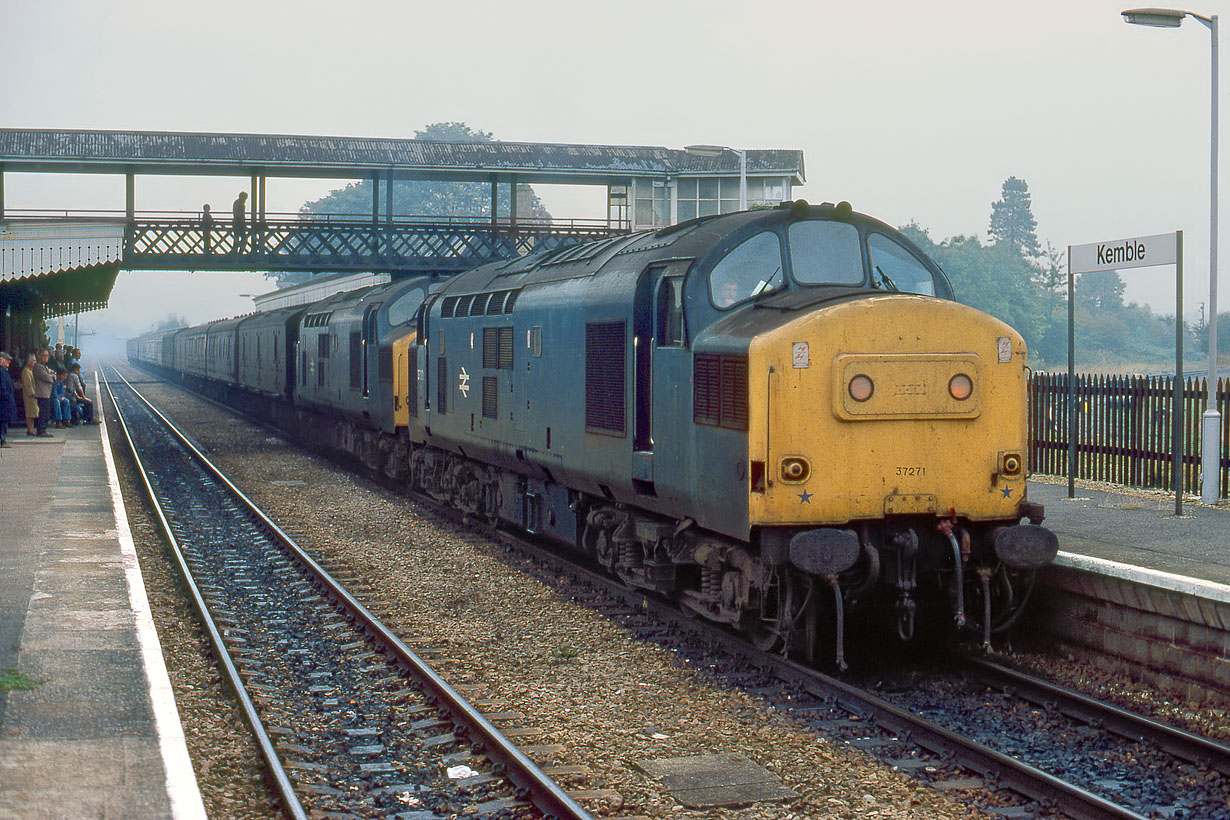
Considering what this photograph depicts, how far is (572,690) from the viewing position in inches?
336

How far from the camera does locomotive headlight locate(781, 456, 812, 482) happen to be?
8.15 m

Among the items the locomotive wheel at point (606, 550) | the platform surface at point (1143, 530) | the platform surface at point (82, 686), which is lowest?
the platform surface at point (82, 686)

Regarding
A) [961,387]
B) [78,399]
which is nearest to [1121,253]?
[961,387]

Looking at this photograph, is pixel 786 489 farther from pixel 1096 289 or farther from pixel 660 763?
pixel 1096 289

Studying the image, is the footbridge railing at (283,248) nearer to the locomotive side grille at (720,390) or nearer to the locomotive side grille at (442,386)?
the locomotive side grille at (442,386)

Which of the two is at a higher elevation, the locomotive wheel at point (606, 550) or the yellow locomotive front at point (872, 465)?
the yellow locomotive front at point (872, 465)

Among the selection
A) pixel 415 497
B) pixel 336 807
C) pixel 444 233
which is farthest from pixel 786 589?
pixel 444 233

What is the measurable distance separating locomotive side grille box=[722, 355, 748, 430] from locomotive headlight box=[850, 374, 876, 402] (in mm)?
679

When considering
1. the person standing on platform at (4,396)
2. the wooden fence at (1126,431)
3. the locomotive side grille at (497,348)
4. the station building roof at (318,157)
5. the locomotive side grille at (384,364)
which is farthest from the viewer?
the station building roof at (318,157)

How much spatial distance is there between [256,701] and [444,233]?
2583 centimetres

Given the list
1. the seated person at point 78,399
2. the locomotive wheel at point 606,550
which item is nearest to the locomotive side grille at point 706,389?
the locomotive wheel at point 606,550

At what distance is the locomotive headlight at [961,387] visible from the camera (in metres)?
8.43

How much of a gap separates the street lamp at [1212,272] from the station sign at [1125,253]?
1.93 m

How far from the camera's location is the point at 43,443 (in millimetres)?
26859
